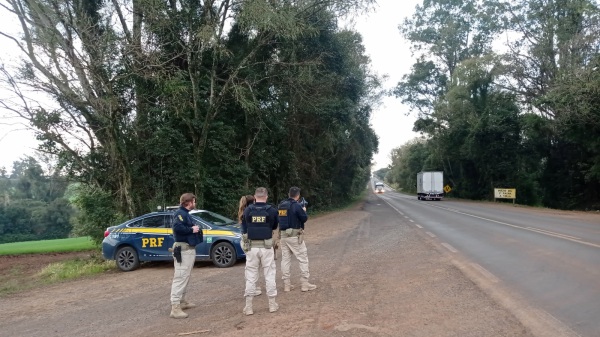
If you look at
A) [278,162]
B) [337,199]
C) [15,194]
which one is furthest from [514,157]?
[15,194]

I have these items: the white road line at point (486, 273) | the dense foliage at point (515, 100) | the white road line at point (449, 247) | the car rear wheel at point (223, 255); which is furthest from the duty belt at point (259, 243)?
the dense foliage at point (515, 100)

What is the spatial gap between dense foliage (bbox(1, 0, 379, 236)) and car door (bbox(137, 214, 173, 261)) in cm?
479

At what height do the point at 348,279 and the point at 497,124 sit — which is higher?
the point at 497,124

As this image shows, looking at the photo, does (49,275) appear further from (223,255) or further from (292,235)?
(292,235)

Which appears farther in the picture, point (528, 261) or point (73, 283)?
point (73, 283)

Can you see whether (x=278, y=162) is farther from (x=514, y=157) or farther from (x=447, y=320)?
(x=514, y=157)

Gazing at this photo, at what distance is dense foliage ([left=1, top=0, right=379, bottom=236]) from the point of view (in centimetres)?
1565

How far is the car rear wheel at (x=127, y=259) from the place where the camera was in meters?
11.9

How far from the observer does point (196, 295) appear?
8156 millimetres

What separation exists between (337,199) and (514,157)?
19854 millimetres

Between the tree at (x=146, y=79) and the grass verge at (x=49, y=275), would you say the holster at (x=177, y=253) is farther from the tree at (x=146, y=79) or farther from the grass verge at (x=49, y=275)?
the tree at (x=146, y=79)

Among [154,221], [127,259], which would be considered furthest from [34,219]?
[154,221]

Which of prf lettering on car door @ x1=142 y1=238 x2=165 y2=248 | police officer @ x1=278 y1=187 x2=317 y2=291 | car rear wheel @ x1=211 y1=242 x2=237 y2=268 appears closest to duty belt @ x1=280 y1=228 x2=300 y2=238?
police officer @ x1=278 y1=187 x2=317 y2=291

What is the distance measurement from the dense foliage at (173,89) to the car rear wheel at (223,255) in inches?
261
